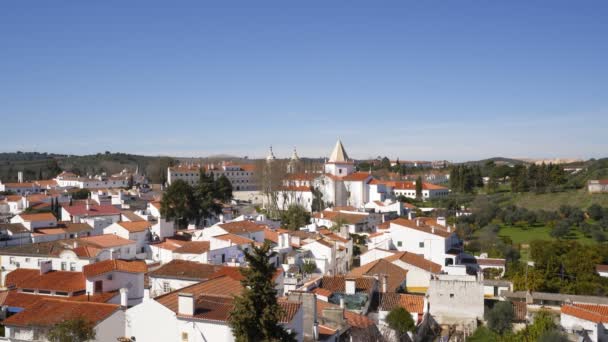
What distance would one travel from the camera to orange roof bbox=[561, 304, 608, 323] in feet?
68.1

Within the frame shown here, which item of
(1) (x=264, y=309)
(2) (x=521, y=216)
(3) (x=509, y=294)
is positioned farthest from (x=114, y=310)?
(2) (x=521, y=216)

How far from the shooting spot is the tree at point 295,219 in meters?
45.1

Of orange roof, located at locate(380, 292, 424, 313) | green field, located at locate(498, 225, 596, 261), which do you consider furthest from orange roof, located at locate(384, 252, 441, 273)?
green field, located at locate(498, 225, 596, 261)

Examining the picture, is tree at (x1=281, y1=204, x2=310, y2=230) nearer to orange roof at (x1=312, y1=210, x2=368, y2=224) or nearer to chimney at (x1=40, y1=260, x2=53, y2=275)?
orange roof at (x1=312, y1=210, x2=368, y2=224)

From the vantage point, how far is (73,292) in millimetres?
21312

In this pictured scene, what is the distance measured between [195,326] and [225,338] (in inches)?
33.1

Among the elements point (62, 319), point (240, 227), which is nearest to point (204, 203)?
point (240, 227)

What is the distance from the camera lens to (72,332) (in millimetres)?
13766

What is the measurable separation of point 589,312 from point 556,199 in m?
48.8

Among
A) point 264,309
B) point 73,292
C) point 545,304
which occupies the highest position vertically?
point 264,309

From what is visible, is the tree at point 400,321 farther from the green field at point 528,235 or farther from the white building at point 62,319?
the green field at point 528,235

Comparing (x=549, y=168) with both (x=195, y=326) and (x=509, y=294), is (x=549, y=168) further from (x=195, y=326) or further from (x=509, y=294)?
(x=195, y=326)

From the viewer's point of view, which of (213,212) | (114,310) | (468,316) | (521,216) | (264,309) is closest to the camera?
(264,309)

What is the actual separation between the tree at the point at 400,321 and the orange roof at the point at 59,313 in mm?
8792
